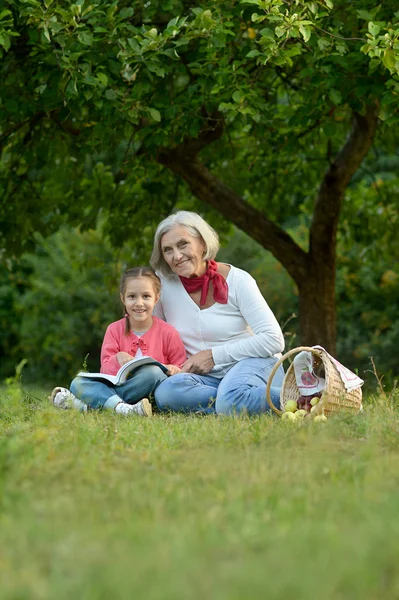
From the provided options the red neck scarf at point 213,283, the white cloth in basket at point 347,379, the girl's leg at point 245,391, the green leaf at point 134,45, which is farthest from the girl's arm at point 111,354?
the green leaf at point 134,45

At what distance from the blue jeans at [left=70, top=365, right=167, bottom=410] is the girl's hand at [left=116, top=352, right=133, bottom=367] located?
0.42 ft

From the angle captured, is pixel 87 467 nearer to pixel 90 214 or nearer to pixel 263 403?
pixel 263 403

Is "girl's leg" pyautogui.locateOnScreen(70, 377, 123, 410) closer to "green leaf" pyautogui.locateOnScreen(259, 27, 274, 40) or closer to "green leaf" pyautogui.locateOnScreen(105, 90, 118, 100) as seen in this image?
"green leaf" pyautogui.locateOnScreen(105, 90, 118, 100)

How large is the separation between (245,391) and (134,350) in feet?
3.10

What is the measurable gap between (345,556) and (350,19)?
5.72 metres

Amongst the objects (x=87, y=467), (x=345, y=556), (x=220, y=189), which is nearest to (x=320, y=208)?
(x=220, y=189)

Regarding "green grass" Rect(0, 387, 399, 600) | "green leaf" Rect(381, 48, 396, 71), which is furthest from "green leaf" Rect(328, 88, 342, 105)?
"green grass" Rect(0, 387, 399, 600)

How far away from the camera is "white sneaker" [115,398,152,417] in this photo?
5426 millimetres

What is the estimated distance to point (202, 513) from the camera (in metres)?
2.76

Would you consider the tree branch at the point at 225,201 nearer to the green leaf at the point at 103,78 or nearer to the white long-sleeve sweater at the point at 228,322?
the green leaf at the point at 103,78

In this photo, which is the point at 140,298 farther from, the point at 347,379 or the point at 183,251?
the point at 347,379

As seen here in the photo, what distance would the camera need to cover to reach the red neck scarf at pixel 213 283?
594 centimetres

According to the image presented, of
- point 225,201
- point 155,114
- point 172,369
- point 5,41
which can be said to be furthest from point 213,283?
point 225,201

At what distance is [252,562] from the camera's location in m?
2.27
